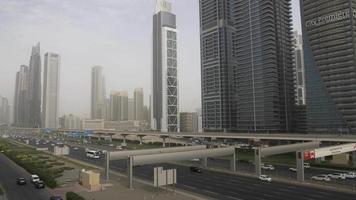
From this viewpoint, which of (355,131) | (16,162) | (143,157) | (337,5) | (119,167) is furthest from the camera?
(337,5)

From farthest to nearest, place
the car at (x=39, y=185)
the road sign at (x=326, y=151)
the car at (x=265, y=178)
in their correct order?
the road sign at (x=326, y=151)
the car at (x=265, y=178)
the car at (x=39, y=185)

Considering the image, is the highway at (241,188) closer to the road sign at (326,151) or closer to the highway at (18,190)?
the road sign at (326,151)

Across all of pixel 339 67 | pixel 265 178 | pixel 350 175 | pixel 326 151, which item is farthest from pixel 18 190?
pixel 339 67

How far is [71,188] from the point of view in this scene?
67250mm

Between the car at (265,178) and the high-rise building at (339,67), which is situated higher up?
the high-rise building at (339,67)

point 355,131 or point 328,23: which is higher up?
point 328,23

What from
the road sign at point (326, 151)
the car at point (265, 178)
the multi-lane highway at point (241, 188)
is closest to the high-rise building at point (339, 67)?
the road sign at point (326, 151)

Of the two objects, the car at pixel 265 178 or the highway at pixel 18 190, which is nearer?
the highway at pixel 18 190

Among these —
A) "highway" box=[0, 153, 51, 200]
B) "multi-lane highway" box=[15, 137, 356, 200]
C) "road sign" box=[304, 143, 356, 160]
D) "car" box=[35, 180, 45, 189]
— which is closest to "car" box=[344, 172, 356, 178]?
"road sign" box=[304, 143, 356, 160]

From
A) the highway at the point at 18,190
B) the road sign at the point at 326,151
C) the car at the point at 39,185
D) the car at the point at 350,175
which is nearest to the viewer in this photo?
the highway at the point at 18,190

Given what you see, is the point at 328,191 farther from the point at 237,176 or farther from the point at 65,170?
the point at 65,170

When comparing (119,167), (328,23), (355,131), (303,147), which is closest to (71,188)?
(119,167)

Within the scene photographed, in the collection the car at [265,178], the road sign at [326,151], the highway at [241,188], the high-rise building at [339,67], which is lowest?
the highway at [241,188]

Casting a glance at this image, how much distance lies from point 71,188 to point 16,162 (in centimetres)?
5246
